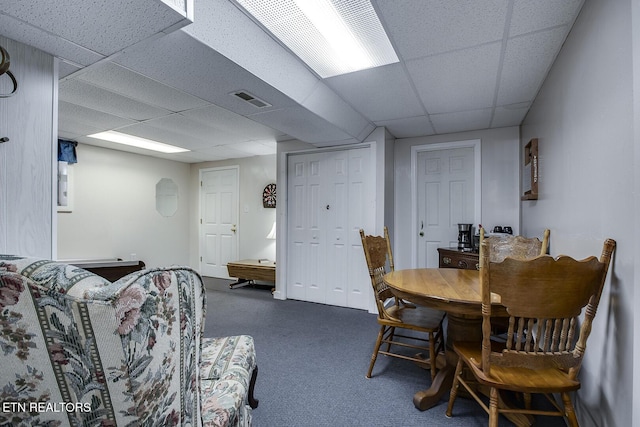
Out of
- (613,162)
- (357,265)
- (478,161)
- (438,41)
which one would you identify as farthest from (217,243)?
(613,162)

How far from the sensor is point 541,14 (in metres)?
1.64

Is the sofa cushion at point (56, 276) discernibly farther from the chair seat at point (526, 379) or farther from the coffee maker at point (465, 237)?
the coffee maker at point (465, 237)

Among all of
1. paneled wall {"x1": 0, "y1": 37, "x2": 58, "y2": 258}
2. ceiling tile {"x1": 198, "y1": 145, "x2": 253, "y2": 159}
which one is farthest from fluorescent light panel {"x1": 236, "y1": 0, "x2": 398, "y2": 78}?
ceiling tile {"x1": 198, "y1": 145, "x2": 253, "y2": 159}

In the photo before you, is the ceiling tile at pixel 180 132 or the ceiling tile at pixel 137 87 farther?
the ceiling tile at pixel 180 132

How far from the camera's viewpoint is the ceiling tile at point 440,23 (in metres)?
1.60

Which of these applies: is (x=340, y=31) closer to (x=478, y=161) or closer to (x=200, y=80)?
(x=200, y=80)

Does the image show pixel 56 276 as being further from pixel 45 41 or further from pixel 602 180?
pixel 602 180

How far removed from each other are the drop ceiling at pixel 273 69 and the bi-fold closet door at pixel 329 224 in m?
0.43

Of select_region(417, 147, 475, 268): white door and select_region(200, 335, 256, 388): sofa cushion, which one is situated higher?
select_region(417, 147, 475, 268): white door

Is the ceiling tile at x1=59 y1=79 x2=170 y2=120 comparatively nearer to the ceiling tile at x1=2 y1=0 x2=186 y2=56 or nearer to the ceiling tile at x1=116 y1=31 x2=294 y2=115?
the ceiling tile at x1=116 y1=31 x2=294 y2=115

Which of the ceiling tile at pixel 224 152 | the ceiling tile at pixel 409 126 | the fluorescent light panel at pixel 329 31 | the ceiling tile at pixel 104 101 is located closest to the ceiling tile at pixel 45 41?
the fluorescent light panel at pixel 329 31

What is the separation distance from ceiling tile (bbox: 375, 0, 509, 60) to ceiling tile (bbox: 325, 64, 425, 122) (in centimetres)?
32

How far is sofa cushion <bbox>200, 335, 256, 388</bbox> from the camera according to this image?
50.0 inches

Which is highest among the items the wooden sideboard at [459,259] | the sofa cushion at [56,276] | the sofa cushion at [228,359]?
the sofa cushion at [56,276]
